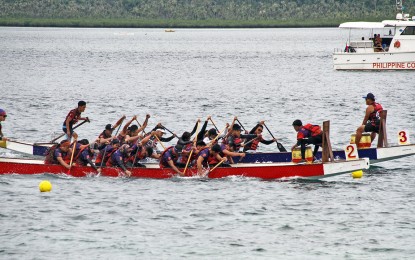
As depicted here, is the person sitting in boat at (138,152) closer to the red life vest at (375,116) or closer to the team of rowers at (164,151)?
the team of rowers at (164,151)

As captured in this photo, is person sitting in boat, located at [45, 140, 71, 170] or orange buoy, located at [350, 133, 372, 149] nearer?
person sitting in boat, located at [45, 140, 71, 170]

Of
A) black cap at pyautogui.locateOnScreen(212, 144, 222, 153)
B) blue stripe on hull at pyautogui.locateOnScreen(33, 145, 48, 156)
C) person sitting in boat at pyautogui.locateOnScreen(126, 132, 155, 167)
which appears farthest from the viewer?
blue stripe on hull at pyautogui.locateOnScreen(33, 145, 48, 156)

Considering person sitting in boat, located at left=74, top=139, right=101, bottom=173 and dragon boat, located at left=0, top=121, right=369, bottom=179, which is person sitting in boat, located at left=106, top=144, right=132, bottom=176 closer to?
dragon boat, located at left=0, top=121, right=369, bottom=179

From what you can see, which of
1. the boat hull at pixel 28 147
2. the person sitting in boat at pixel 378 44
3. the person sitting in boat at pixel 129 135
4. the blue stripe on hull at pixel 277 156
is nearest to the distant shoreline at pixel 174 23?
the person sitting in boat at pixel 378 44

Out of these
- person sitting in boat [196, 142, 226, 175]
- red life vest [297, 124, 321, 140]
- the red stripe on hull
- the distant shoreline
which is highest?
the distant shoreline

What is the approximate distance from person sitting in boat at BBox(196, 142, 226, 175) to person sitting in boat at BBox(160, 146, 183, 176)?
0.70 metres

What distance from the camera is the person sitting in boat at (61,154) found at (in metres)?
30.9

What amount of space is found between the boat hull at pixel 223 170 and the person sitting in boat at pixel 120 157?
7.2 inches

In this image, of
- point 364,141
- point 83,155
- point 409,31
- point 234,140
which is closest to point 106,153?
point 83,155

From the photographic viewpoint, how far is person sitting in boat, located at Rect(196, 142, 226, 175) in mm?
30438

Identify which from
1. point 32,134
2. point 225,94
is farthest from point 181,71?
point 32,134

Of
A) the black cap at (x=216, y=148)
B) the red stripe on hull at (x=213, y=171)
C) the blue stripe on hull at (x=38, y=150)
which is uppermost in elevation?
the black cap at (x=216, y=148)

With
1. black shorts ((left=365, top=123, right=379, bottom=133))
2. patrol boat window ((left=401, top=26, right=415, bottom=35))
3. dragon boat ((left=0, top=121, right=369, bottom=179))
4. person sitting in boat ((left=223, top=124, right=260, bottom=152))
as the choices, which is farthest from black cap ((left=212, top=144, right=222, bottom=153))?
patrol boat window ((left=401, top=26, right=415, bottom=35))

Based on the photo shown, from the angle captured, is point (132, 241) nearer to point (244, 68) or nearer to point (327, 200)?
point (327, 200)
